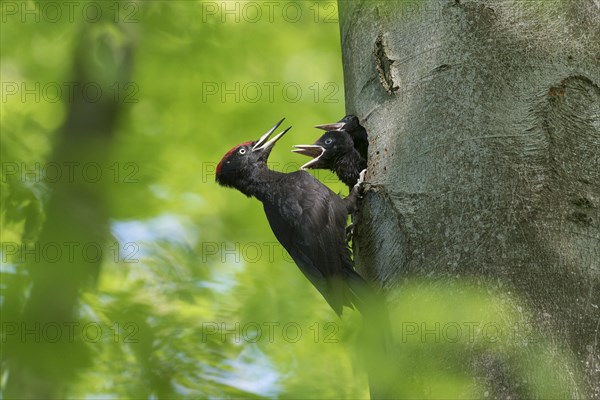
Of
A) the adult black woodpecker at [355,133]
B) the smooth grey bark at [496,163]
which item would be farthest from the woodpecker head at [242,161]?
the smooth grey bark at [496,163]

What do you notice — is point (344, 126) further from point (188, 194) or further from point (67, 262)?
point (67, 262)

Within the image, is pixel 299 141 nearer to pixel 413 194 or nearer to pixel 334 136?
pixel 334 136

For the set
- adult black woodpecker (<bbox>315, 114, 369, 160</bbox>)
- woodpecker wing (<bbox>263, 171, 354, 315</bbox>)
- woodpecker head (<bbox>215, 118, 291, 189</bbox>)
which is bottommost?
woodpecker wing (<bbox>263, 171, 354, 315</bbox>)

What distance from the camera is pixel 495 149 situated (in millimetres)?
2574

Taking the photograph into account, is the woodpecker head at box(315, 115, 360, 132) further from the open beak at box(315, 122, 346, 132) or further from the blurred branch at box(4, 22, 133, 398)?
the blurred branch at box(4, 22, 133, 398)

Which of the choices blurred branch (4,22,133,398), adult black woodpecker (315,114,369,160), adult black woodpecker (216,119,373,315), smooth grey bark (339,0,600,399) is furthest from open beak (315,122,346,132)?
blurred branch (4,22,133,398)

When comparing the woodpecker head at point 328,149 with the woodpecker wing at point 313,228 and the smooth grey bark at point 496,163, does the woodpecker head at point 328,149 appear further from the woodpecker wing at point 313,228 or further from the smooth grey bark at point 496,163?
the smooth grey bark at point 496,163

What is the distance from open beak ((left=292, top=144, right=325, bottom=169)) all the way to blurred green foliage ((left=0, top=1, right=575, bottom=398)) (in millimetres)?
790

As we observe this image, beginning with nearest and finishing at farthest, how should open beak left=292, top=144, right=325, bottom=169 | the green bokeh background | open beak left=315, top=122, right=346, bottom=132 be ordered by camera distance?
the green bokeh background < open beak left=315, top=122, right=346, bottom=132 < open beak left=292, top=144, right=325, bottom=169

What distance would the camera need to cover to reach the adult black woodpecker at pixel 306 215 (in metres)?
3.95

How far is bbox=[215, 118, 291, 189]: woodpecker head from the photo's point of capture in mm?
5340

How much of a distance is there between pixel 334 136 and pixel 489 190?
2537 mm

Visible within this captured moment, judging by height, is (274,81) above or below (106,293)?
above

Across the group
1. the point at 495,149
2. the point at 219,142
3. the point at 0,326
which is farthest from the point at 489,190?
the point at 219,142
